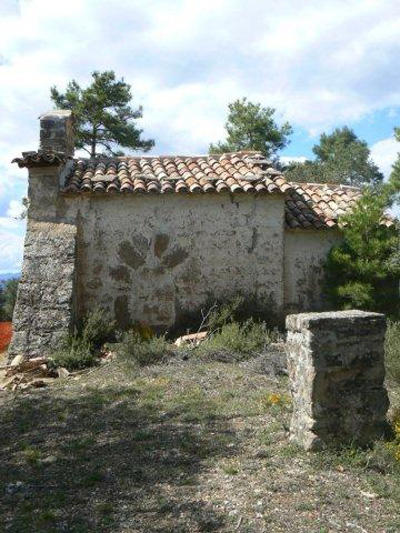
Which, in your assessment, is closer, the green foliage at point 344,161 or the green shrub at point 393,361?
the green shrub at point 393,361

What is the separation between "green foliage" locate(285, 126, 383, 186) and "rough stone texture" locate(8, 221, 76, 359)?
25528mm

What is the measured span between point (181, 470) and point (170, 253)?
6.73 meters

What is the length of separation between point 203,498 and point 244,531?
60 centimetres

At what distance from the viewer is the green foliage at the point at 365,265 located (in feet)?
36.6

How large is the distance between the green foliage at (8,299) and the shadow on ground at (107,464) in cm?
1348

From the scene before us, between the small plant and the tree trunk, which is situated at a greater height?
the tree trunk

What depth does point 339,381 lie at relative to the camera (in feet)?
17.0

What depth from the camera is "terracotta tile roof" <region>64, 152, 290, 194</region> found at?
36.8ft

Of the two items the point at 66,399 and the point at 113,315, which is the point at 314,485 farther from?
the point at 113,315

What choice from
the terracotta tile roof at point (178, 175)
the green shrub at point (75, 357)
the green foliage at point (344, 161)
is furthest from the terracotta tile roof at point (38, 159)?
the green foliage at point (344, 161)

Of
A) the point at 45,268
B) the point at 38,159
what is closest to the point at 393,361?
the point at 45,268

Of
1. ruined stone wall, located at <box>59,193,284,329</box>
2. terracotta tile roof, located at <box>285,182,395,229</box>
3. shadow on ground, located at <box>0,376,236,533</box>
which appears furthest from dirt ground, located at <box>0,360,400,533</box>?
terracotta tile roof, located at <box>285,182,395,229</box>

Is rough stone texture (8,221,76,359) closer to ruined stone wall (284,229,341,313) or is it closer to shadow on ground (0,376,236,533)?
shadow on ground (0,376,236,533)

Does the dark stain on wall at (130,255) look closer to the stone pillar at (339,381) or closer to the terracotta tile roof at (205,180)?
the terracotta tile roof at (205,180)
